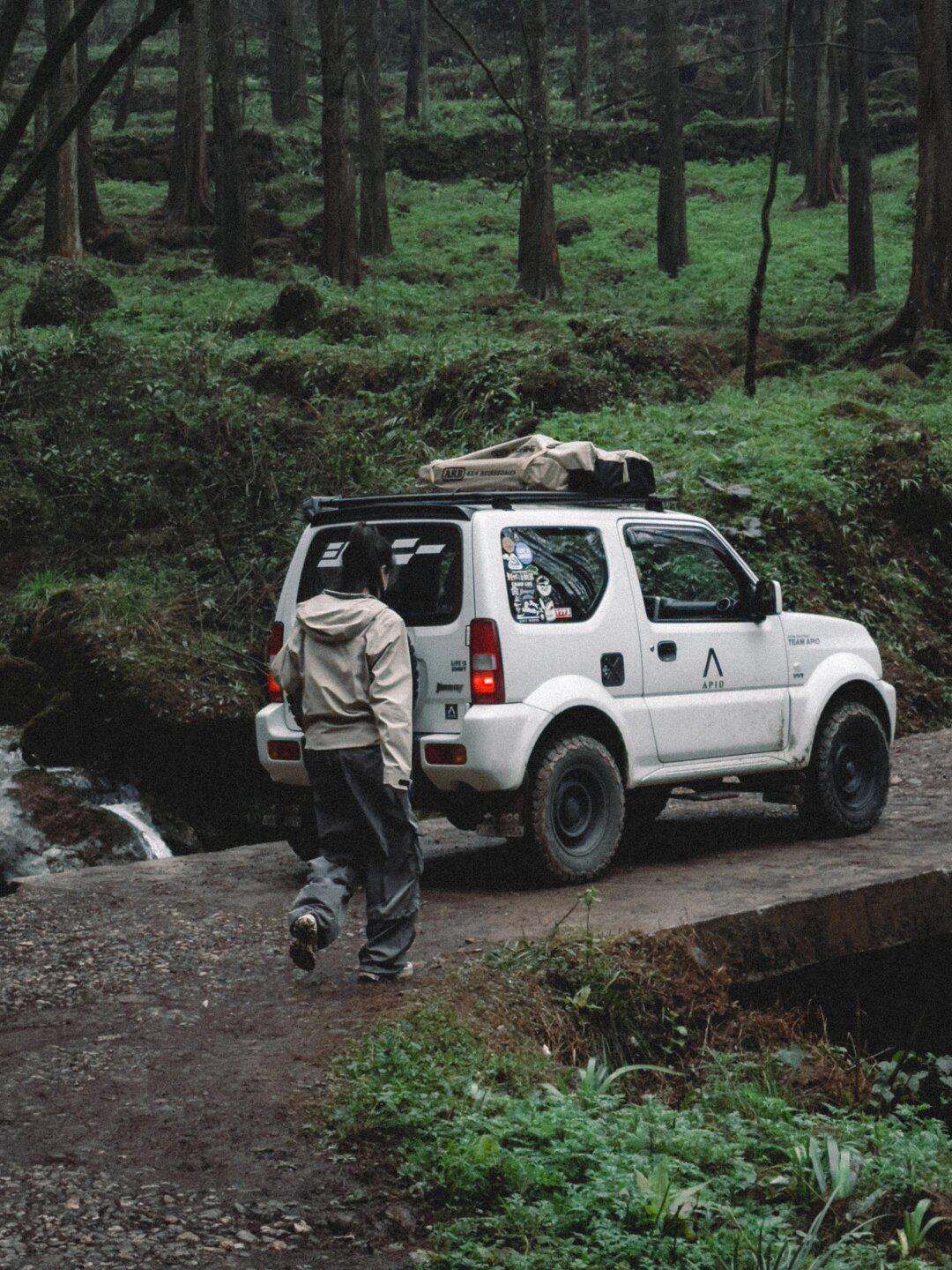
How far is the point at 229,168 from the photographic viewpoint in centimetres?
2642

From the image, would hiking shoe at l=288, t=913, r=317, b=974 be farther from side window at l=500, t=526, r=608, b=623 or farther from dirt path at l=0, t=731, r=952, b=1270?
side window at l=500, t=526, r=608, b=623

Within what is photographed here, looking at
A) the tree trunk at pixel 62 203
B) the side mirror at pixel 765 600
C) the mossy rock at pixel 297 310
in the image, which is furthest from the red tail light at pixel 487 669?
the tree trunk at pixel 62 203

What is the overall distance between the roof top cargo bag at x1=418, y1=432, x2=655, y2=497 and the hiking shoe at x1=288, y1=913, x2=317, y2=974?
3300 millimetres

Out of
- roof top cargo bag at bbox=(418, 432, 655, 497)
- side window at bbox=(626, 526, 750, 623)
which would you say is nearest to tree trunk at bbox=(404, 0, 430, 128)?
side window at bbox=(626, 526, 750, 623)

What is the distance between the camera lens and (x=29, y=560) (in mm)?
15133

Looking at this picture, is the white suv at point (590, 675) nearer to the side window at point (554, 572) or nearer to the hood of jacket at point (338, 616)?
the side window at point (554, 572)

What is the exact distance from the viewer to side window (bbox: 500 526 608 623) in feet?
26.2

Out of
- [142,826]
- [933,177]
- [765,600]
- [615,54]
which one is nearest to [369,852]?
[765,600]

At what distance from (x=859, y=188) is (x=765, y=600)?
66.5 feet

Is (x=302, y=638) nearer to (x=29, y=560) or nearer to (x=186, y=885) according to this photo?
(x=186, y=885)

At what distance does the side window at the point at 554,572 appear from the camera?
7.98m

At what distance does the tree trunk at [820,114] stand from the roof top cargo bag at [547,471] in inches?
1117

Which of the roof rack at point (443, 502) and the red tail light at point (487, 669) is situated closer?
the red tail light at point (487, 669)

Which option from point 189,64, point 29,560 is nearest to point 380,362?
point 29,560
